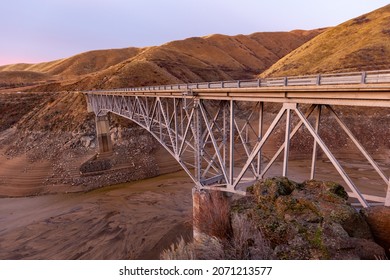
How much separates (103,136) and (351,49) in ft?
207

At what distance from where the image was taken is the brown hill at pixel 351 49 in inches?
2061

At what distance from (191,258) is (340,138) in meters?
38.2

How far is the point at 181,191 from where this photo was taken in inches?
1125

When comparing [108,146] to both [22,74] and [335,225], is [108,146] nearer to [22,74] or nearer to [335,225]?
[335,225]

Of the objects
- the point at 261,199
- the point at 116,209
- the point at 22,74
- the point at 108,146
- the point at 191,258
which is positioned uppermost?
the point at 22,74

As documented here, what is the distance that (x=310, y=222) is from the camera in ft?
24.7

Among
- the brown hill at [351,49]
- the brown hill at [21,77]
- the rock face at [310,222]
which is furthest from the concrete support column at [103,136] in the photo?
the brown hill at [21,77]

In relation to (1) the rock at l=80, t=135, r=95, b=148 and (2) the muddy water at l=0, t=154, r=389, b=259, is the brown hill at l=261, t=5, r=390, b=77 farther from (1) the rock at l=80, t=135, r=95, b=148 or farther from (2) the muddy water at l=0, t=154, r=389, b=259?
(1) the rock at l=80, t=135, r=95, b=148

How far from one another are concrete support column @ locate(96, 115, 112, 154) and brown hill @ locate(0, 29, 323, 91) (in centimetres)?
2220

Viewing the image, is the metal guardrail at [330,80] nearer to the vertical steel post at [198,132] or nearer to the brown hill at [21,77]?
the vertical steel post at [198,132]

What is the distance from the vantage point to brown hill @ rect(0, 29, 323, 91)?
68.4m

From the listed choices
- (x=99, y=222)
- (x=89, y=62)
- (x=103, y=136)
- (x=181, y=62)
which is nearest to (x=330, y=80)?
(x=99, y=222)

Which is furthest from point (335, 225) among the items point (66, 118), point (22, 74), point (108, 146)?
point (22, 74)

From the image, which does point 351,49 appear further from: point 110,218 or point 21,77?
point 21,77
